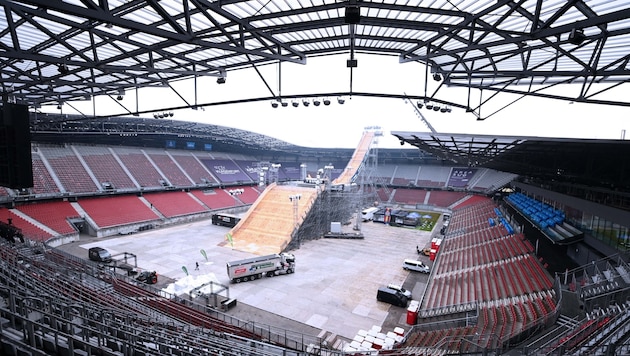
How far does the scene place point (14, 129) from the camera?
11.7m

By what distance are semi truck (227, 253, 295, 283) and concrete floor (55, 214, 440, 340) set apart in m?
0.44

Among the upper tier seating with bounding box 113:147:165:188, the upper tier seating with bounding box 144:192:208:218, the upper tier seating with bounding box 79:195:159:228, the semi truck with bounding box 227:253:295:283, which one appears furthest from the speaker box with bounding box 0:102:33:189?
the upper tier seating with bounding box 113:147:165:188

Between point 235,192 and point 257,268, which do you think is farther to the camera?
point 235,192

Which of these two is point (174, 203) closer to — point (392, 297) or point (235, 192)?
point (235, 192)

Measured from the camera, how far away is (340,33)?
9984 millimetres

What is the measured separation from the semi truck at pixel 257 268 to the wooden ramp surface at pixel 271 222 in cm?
472

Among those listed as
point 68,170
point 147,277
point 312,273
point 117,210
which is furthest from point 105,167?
point 312,273

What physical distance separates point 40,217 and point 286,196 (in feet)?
74.5

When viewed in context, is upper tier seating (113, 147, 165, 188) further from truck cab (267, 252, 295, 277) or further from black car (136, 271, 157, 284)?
truck cab (267, 252, 295, 277)

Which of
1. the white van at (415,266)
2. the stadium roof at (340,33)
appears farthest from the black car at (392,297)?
the stadium roof at (340,33)

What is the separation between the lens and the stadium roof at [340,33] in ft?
22.8

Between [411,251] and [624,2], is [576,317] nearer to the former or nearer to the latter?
[624,2]

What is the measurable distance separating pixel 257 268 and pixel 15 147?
1332 centimetres

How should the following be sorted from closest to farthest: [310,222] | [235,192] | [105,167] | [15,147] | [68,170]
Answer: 1. [15,147]
2. [310,222]
3. [68,170]
4. [105,167]
5. [235,192]
